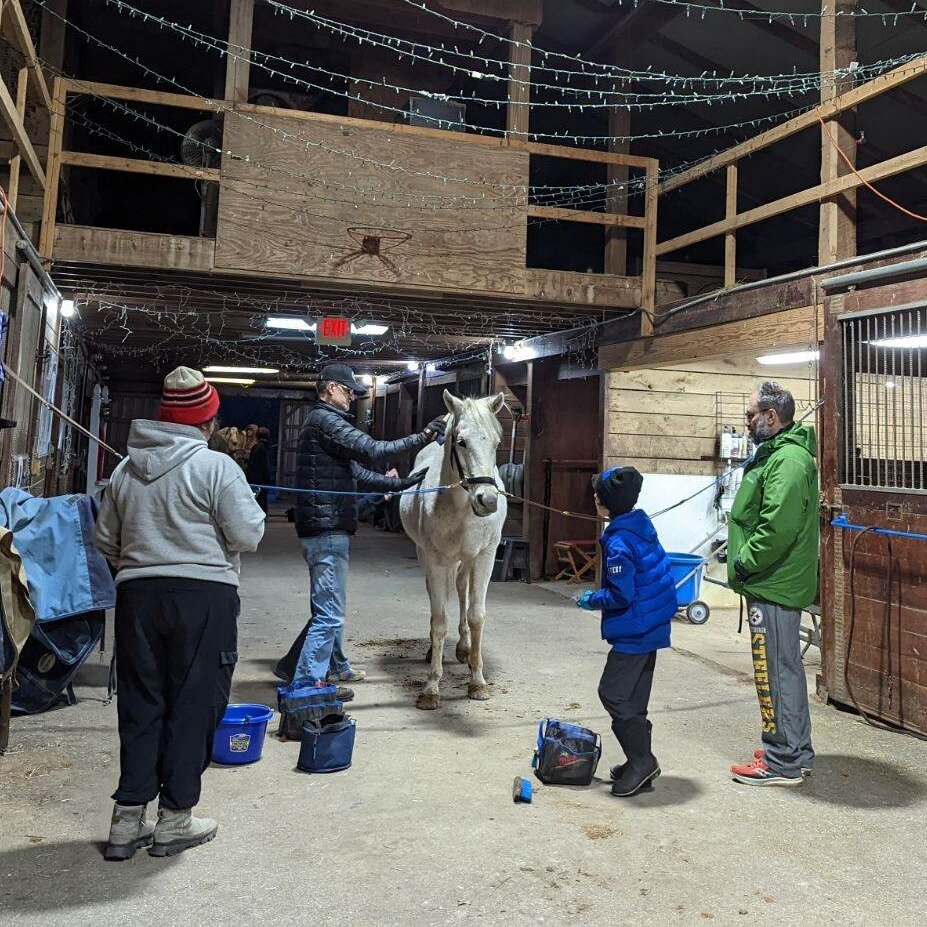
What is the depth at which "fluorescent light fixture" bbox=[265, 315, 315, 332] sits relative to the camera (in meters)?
8.88

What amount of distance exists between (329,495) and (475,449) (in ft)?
2.89

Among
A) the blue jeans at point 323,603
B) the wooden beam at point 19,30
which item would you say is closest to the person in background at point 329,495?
the blue jeans at point 323,603

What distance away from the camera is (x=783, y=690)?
3.54 metres

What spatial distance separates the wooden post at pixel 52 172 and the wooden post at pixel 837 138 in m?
5.79

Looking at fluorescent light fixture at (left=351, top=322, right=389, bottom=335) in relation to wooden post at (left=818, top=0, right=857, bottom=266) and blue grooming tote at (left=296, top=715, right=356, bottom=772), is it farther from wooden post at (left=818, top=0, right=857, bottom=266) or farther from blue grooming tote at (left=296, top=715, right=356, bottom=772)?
blue grooming tote at (left=296, top=715, right=356, bottom=772)

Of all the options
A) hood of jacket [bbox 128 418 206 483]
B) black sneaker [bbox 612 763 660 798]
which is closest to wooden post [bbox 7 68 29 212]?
hood of jacket [bbox 128 418 206 483]

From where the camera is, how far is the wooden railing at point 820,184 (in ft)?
15.5

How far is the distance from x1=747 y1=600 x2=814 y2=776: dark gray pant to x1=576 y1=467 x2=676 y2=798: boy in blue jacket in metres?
0.55

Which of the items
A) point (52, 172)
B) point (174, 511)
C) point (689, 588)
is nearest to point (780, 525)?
point (174, 511)

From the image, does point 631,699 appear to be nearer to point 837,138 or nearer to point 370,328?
point 837,138

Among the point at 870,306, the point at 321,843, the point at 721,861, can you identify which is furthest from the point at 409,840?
the point at 870,306

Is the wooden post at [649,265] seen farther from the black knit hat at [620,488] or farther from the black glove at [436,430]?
the black knit hat at [620,488]

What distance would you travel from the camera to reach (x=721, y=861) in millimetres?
2826

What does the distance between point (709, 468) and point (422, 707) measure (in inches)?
211
